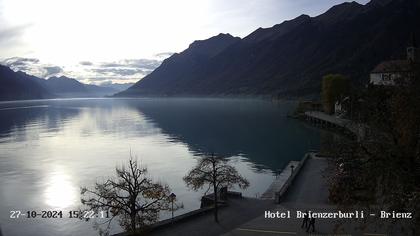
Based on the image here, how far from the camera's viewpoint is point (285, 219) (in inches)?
1400

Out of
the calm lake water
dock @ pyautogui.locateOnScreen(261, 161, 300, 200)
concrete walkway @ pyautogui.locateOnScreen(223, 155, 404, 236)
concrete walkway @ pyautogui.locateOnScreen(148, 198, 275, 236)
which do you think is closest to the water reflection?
the calm lake water

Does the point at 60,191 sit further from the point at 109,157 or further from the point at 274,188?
the point at 274,188

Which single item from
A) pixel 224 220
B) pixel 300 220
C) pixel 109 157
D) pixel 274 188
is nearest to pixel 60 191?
pixel 109 157

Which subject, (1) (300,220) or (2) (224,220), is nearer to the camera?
(1) (300,220)

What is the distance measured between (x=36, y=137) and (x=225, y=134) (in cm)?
6023

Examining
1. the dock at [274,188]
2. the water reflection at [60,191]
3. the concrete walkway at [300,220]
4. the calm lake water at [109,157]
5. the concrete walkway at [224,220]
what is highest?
the concrete walkway at [300,220]

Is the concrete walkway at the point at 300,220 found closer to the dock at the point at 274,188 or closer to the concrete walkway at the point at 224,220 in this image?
the concrete walkway at the point at 224,220

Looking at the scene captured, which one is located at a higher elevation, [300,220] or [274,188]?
[300,220]

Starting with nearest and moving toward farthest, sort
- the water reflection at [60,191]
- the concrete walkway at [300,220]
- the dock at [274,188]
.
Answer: the concrete walkway at [300,220]
the dock at [274,188]
the water reflection at [60,191]

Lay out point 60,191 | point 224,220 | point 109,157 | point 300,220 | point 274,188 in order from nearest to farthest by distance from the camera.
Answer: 1. point 300,220
2. point 224,220
3. point 274,188
4. point 60,191
5. point 109,157

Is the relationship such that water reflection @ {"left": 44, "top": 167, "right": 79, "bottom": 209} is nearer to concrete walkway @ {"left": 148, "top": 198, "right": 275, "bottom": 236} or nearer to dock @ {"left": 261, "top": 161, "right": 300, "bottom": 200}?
concrete walkway @ {"left": 148, "top": 198, "right": 275, "bottom": 236}

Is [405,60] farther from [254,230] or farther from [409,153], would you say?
[254,230]

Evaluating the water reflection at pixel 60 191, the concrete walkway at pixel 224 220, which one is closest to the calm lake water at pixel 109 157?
the water reflection at pixel 60 191

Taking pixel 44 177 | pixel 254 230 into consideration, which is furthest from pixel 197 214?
pixel 44 177
